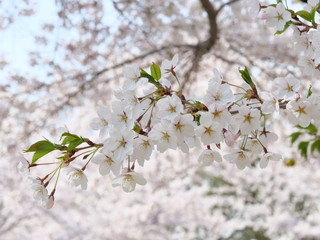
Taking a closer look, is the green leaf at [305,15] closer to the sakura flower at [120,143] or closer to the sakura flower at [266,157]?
the sakura flower at [266,157]

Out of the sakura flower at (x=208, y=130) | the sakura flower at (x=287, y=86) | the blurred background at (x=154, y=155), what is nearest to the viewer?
the sakura flower at (x=208, y=130)

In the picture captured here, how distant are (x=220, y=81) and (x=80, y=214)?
5.63 m

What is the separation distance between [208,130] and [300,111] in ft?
0.67

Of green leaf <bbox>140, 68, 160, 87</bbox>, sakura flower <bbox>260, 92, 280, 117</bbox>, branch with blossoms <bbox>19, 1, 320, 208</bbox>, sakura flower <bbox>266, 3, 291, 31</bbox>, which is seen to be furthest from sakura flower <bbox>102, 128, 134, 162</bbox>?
sakura flower <bbox>266, 3, 291, 31</bbox>

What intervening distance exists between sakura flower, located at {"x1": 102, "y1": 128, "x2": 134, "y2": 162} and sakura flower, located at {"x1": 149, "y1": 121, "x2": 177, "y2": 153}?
0.14 ft

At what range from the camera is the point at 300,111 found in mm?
794

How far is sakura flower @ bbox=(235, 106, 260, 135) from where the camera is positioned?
29.3 inches

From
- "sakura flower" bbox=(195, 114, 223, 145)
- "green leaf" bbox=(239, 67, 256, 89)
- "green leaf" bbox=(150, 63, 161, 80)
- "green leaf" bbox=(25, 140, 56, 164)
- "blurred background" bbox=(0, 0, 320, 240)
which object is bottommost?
"green leaf" bbox=(25, 140, 56, 164)

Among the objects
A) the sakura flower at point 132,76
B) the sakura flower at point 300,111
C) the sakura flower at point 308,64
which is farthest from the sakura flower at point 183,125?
the sakura flower at point 308,64

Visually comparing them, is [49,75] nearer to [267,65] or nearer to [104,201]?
[267,65]

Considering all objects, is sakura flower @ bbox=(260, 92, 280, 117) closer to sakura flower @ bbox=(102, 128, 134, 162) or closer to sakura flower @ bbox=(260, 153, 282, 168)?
sakura flower @ bbox=(260, 153, 282, 168)

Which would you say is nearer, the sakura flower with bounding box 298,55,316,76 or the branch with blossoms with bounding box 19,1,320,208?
the branch with blossoms with bounding box 19,1,320,208

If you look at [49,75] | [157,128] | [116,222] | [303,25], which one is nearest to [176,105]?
[157,128]

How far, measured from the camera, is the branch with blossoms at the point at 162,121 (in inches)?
28.4
